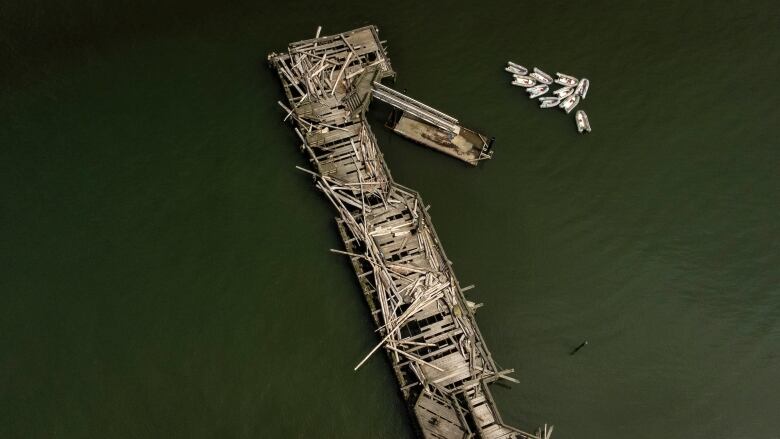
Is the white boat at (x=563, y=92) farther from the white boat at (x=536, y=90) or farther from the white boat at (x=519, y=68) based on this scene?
the white boat at (x=519, y=68)

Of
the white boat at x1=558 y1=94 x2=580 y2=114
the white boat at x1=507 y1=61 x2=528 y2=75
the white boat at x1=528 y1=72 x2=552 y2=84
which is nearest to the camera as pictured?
the white boat at x1=558 y1=94 x2=580 y2=114

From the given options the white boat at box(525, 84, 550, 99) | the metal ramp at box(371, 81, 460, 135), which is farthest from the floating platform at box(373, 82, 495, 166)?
the white boat at box(525, 84, 550, 99)

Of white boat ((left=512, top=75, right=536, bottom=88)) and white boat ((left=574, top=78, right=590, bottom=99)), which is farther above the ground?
white boat ((left=512, top=75, right=536, bottom=88))

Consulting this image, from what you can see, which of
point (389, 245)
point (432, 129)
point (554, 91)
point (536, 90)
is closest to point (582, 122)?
point (554, 91)

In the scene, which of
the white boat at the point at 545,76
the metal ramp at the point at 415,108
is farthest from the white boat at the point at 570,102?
the metal ramp at the point at 415,108

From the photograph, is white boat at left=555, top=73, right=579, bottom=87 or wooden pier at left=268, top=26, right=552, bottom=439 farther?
white boat at left=555, top=73, right=579, bottom=87

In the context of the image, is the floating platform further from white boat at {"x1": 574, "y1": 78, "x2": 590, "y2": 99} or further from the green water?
white boat at {"x1": 574, "y1": 78, "x2": 590, "y2": 99}

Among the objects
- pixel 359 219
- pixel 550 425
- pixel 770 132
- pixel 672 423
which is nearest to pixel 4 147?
pixel 359 219

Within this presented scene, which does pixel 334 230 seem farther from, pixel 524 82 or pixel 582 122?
pixel 582 122
